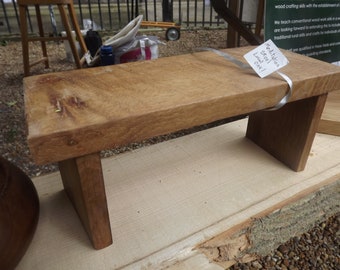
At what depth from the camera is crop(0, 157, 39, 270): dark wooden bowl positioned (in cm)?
58

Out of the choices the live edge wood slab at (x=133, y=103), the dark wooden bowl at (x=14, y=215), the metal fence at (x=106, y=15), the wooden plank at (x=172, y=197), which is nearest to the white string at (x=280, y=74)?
the live edge wood slab at (x=133, y=103)

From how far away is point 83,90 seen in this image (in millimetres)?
609

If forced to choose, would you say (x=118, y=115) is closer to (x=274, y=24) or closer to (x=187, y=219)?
(x=187, y=219)

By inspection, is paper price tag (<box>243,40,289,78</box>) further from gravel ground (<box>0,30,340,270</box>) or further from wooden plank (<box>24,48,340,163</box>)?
gravel ground (<box>0,30,340,270</box>)

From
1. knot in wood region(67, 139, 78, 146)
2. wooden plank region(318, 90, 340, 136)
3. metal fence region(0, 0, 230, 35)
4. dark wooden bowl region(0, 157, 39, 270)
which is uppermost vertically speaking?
knot in wood region(67, 139, 78, 146)

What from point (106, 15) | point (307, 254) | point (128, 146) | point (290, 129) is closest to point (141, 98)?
point (290, 129)

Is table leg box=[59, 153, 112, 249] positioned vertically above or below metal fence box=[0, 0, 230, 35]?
above

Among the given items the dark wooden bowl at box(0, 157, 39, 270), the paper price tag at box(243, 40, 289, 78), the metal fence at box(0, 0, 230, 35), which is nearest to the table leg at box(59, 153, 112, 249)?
the dark wooden bowl at box(0, 157, 39, 270)

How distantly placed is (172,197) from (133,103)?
371mm

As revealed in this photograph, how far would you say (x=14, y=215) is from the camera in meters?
0.61

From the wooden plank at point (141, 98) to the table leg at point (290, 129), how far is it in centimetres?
10

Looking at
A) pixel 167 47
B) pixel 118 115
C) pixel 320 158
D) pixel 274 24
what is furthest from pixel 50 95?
pixel 167 47

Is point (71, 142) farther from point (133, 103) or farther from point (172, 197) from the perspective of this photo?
point (172, 197)

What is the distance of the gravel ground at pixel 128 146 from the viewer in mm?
897
